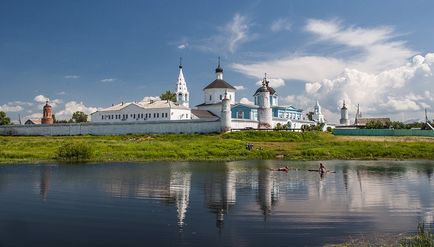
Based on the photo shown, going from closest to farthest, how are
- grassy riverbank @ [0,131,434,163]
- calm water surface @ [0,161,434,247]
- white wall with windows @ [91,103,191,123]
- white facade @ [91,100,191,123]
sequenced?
calm water surface @ [0,161,434,247], grassy riverbank @ [0,131,434,163], white wall with windows @ [91,103,191,123], white facade @ [91,100,191,123]

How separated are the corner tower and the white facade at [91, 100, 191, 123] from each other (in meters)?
6.80

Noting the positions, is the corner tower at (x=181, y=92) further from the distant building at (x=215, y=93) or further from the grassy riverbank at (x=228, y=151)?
the grassy riverbank at (x=228, y=151)

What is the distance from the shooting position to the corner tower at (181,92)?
84.1 m

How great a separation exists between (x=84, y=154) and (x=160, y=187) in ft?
69.2

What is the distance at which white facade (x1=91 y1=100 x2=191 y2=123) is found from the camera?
73250 millimetres

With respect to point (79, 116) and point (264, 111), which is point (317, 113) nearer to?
point (264, 111)

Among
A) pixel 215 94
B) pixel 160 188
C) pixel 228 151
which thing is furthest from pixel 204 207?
pixel 215 94

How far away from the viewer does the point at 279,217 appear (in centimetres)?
1602

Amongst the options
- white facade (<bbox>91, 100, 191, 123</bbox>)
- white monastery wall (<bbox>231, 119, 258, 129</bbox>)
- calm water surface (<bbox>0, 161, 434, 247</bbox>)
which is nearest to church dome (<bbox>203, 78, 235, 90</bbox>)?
white facade (<bbox>91, 100, 191, 123</bbox>)

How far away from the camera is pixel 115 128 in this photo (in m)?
71.2

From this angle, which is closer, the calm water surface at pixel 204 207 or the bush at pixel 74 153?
the calm water surface at pixel 204 207

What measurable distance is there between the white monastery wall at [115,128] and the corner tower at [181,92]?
15.8 metres

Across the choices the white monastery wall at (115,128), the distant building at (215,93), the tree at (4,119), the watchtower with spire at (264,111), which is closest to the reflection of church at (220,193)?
the white monastery wall at (115,128)

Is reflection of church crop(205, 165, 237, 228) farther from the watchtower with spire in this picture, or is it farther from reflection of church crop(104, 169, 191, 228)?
the watchtower with spire
